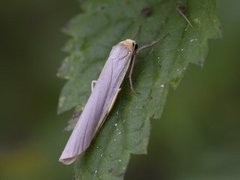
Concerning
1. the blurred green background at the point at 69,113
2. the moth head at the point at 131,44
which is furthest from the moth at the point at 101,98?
the blurred green background at the point at 69,113

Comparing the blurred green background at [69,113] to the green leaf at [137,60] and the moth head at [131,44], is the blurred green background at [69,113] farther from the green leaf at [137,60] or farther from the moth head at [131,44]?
the moth head at [131,44]

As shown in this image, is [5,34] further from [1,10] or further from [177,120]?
[177,120]

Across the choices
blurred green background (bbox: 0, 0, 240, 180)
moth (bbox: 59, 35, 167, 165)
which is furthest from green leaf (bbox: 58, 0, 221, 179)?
blurred green background (bbox: 0, 0, 240, 180)

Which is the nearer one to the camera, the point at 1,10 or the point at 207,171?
the point at 207,171

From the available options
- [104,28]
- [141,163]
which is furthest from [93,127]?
[141,163]

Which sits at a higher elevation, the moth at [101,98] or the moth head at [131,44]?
the moth head at [131,44]

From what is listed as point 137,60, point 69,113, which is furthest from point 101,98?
point 69,113

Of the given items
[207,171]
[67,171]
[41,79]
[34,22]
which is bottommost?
[207,171]

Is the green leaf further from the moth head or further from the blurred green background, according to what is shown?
the blurred green background
